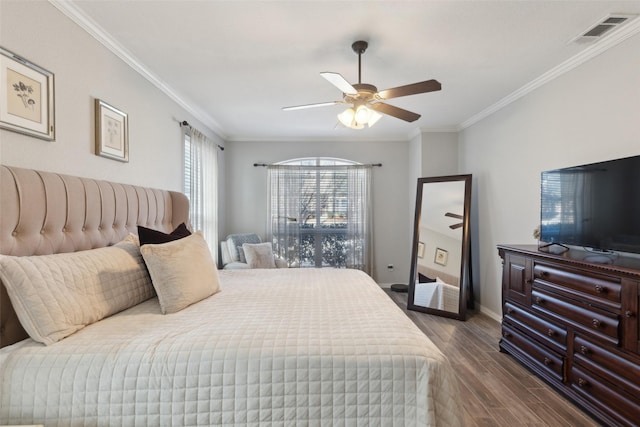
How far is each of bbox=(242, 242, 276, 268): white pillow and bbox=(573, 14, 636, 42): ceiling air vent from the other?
147 inches

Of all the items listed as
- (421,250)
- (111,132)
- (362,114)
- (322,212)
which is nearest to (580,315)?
(362,114)

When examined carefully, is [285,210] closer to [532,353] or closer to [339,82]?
[339,82]

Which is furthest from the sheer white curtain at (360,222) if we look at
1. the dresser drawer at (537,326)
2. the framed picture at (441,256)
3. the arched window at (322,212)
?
the dresser drawer at (537,326)

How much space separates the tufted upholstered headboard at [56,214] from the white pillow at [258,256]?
181 centimetres

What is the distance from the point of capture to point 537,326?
2512mm

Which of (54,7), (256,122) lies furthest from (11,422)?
(256,122)

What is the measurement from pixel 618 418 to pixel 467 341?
1.41 meters

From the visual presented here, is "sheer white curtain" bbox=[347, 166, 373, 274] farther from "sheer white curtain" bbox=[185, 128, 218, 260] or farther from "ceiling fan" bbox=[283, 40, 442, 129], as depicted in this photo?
"ceiling fan" bbox=[283, 40, 442, 129]

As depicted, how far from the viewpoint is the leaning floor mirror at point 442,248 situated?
402 centimetres

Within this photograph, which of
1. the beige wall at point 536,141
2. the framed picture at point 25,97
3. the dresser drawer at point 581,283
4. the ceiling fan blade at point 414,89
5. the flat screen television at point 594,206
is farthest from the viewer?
the beige wall at point 536,141

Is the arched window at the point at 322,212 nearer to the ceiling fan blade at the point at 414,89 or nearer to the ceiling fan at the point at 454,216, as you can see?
the ceiling fan at the point at 454,216

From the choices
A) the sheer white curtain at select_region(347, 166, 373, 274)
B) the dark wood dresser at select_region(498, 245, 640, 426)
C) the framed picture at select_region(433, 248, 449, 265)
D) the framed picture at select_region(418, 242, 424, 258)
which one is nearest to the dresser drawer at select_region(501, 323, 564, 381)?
the dark wood dresser at select_region(498, 245, 640, 426)

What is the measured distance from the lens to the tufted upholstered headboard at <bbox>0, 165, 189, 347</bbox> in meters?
1.42

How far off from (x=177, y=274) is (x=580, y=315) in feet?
8.40
